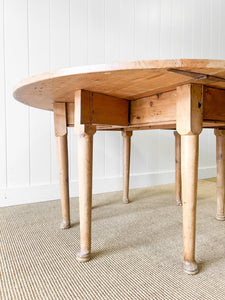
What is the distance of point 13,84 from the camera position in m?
1.57

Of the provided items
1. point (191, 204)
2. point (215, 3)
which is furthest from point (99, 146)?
point (215, 3)

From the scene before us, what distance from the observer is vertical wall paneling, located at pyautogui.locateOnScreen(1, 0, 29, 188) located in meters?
1.55

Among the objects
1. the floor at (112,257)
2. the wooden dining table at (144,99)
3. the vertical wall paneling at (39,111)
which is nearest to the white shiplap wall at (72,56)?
the vertical wall paneling at (39,111)

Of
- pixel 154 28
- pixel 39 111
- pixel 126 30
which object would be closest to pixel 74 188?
pixel 39 111

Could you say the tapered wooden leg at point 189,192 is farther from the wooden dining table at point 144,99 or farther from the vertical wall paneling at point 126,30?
the vertical wall paneling at point 126,30

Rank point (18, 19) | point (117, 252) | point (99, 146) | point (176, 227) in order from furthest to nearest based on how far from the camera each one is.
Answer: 1. point (99, 146)
2. point (18, 19)
3. point (176, 227)
4. point (117, 252)

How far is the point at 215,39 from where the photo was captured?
2.65m

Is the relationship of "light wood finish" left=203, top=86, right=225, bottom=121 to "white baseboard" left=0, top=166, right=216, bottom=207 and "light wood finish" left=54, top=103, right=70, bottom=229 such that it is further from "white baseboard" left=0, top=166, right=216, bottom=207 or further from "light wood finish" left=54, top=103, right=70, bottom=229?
"white baseboard" left=0, top=166, right=216, bottom=207

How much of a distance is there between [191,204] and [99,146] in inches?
48.5

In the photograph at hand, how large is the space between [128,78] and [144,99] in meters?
0.26

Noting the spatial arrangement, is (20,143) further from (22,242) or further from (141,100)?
(141,100)

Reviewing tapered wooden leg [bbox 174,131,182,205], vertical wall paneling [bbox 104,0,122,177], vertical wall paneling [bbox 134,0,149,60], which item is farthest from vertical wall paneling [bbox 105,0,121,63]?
tapered wooden leg [bbox 174,131,182,205]

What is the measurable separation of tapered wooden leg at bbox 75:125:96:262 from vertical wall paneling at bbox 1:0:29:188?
0.93 metres

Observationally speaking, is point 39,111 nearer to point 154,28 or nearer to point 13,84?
point 13,84
